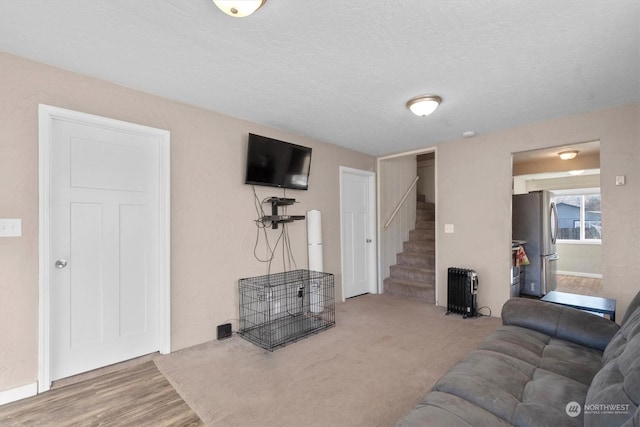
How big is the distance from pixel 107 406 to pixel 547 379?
263 centimetres

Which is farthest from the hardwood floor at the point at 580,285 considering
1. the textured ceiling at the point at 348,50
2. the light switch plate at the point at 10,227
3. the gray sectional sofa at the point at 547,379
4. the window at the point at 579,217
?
the light switch plate at the point at 10,227

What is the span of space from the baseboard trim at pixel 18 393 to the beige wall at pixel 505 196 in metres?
4.39

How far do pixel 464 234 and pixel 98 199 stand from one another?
13.8 ft

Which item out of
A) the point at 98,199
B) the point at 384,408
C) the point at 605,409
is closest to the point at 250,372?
the point at 384,408

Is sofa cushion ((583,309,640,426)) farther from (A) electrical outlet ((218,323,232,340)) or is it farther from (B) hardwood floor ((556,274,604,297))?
(B) hardwood floor ((556,274,604,297))

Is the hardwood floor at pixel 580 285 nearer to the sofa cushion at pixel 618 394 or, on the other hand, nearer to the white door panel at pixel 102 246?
the sofa cushion at pixel 618 394

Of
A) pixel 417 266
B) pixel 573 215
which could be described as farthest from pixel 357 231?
pixel 573 215

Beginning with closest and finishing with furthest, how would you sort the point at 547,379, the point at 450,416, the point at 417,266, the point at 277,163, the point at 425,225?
the point at 450,416 < the point at 547,379 < the point at 277,163 < the point at 417,266 < the point at 425,225

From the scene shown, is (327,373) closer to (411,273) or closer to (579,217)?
(411,273)

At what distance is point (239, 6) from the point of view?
1.49 m

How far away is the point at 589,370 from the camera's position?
1495 millimetres

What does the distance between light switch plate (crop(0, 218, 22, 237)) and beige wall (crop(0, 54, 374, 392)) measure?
0.03 m

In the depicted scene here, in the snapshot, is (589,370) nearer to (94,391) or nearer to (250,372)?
(250,372)

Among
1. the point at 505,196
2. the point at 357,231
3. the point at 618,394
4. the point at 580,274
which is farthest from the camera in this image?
the point at 580,274
